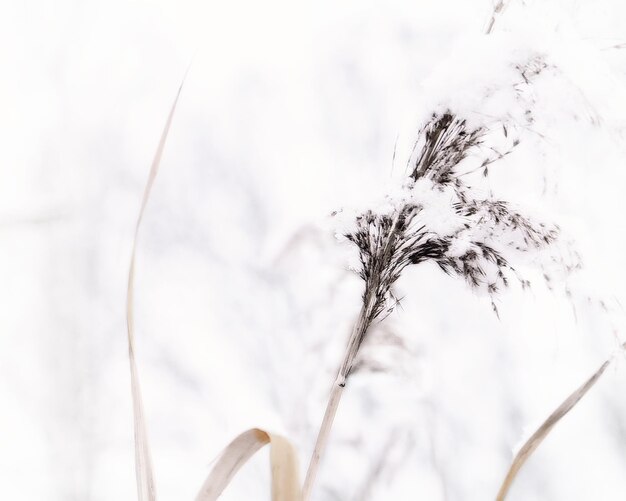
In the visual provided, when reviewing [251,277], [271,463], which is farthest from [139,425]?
[251,277]

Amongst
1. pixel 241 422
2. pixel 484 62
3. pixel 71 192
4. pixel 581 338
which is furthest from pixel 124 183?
pixel 581 338

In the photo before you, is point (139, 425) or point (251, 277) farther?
point (251, 277)

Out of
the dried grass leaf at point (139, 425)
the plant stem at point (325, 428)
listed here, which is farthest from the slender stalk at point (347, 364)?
the dried grass leaf at point (139, 425)

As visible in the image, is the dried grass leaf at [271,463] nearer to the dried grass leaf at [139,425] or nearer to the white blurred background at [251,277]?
the dried grass leaf at [139,425]

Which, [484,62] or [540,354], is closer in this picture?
[484,62]

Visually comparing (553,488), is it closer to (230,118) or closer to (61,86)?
(230,118)

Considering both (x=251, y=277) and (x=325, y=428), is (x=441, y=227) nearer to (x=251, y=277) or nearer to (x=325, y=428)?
(x=325, y=428)
